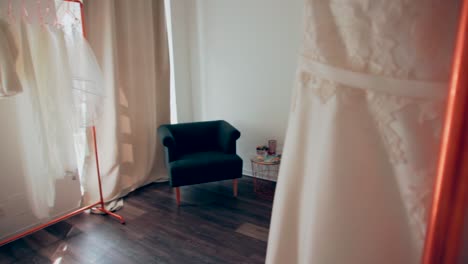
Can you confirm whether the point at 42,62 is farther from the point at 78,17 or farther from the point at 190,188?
the point at 190,188

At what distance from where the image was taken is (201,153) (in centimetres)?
293

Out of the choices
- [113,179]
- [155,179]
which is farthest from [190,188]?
[113,179]

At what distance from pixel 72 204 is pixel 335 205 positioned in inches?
104

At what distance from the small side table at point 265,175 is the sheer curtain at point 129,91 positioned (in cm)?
106

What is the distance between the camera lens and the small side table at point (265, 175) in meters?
2.86

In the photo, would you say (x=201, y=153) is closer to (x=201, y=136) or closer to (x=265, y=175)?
(x=201, y=136)

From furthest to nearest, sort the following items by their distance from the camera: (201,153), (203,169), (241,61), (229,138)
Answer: (241,61)
(201,153)
(229,138)
(203,169)

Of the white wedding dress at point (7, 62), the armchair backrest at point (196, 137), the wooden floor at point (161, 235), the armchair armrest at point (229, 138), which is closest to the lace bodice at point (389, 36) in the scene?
→ the wooden floor at point (161, 235)

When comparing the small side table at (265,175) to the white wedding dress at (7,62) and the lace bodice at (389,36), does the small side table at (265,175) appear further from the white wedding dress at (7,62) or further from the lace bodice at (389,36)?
the lace bodice at (389,36)

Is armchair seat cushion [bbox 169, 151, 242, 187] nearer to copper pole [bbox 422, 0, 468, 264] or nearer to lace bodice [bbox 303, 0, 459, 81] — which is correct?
lace bodice [bbox 303, 0, 459, 81]

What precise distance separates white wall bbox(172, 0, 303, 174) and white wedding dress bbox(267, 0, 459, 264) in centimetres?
248

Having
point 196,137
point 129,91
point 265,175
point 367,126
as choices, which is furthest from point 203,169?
point 367,126

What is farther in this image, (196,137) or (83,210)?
(196,137)

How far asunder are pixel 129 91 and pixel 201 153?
94 cm
